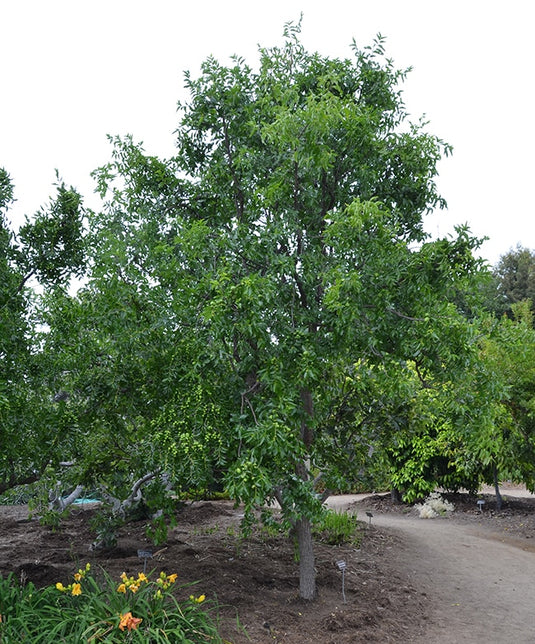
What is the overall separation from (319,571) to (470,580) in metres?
2.03

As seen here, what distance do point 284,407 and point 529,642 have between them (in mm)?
3223

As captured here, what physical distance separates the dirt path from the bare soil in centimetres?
2

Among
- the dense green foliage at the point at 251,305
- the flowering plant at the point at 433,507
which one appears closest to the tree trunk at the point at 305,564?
the dense green foliage at the point at 251,305

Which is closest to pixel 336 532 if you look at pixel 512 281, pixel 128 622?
pixel 128 622

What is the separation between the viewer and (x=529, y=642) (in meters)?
5.33

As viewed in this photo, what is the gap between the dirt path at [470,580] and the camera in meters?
5.60

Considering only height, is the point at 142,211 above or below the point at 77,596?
above

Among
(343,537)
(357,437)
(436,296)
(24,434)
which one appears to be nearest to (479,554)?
(343,537)

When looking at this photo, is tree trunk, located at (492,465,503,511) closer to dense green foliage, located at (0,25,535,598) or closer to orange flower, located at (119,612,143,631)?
dense green foliage, located at (0,25,535,598)

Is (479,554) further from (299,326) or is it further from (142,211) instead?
(142,211)

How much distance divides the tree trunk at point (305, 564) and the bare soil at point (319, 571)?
136 millimetres

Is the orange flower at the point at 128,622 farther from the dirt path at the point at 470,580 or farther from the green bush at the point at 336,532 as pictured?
the green bush at the point at 336,532

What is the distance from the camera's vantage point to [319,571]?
704cm

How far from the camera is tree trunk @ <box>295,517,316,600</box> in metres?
6.08
